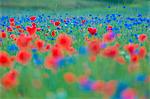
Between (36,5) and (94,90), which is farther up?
(36,5)

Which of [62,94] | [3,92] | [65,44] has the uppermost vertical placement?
[65,44]

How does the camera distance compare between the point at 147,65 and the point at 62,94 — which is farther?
the point at 147,65

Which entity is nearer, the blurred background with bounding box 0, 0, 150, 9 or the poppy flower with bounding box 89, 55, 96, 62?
the poppy flower with bounding box 89, 55, 96, 62

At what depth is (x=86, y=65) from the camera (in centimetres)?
275

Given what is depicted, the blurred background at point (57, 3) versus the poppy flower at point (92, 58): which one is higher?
the blurred background at point (57, 3)

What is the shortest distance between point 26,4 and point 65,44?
55.2 feet

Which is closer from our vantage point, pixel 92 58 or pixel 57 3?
pixel 92 58

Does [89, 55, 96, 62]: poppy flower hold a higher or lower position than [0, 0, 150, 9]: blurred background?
lower

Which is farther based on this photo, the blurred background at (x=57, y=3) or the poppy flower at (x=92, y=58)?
the blurred background at (x=57, y=3)

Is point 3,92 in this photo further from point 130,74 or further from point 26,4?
point 26,4

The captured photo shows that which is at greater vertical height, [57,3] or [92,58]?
[57,3]

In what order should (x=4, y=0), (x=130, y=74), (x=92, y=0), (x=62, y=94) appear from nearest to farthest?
(x=62, y=94), (x=130, y=74), (x=4, y=0), (x=92, y=0)

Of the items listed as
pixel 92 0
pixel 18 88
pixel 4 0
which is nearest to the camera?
pixel 18 88

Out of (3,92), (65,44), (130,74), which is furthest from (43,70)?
(130,74)
